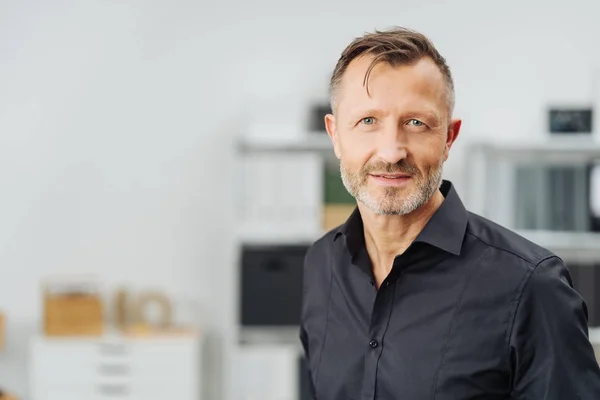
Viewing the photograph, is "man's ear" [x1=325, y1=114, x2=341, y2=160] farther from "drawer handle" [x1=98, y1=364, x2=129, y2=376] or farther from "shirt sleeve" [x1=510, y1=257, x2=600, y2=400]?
"drawer handle" [x1=98, y1=364, x2=129, y2=376]

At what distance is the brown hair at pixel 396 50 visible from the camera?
4.15 feet

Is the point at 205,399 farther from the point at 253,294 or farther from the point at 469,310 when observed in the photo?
the point at 469,310

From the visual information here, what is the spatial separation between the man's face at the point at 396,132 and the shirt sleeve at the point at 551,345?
8.8 inches

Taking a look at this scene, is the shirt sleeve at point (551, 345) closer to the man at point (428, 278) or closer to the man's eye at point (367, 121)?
the man at point (428, 278)

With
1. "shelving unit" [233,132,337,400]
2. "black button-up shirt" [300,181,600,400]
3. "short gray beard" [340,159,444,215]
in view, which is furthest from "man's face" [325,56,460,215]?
"shelving unit" [233,132,337,400]

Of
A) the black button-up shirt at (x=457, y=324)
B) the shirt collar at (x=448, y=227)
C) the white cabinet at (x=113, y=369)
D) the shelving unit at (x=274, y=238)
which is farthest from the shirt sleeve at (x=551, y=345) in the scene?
the white cabinet at (x=113, y=369)

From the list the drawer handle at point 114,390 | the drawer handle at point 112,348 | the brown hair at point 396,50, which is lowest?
the drawer handle at point 114,390

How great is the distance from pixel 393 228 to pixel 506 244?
0.19m

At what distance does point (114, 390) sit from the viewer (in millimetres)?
3744

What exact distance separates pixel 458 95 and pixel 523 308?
9.82ft

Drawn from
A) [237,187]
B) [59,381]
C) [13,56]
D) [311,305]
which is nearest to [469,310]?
[311,305]

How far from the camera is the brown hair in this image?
1265 millimetres

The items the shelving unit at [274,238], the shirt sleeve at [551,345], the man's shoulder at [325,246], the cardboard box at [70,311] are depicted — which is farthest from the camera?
the cardboard box at [70,311]

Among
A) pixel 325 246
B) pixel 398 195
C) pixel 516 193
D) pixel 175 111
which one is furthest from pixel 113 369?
pixel 398 195
